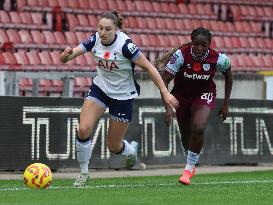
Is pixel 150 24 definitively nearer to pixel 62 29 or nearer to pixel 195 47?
pixel 62 29

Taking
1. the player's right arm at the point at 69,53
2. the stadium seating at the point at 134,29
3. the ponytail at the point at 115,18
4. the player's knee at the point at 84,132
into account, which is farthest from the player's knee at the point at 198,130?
the stadium seating at the point at 134,29

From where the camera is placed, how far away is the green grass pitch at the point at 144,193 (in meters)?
10.2

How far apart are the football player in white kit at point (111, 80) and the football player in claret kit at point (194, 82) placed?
575 mm

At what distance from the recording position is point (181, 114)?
1351cm

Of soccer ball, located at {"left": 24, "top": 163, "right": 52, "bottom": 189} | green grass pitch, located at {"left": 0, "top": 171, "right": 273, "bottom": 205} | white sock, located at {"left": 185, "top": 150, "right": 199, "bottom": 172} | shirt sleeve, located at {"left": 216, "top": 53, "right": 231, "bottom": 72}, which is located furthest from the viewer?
shirt sleeve, located at {"left": 216, "top": 53, "right": 231, "bottom": 72}

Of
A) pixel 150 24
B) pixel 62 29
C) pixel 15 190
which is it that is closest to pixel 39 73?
pixel 15 190

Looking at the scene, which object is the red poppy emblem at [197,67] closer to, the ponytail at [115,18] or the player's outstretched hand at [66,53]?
the ponytail at [115,18]

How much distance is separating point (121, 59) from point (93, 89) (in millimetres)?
579

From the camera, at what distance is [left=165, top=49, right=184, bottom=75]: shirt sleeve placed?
1305 cm

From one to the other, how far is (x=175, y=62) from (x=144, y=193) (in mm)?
2440

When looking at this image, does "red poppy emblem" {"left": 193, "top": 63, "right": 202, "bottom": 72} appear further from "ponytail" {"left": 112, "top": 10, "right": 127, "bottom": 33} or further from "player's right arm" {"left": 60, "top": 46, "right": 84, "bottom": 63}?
"player's right arm" {"left": 60, "top": 46, "right": 84, "bottom": 63}

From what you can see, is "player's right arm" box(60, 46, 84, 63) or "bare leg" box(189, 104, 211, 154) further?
"bare leg" box(189, 104, 211, 154)

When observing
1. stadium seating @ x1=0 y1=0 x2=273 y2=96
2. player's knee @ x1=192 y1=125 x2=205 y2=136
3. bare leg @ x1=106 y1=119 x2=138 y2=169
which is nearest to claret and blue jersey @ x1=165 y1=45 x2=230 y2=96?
player's knee @ x1=192 y1=125 x2=205 y2=136

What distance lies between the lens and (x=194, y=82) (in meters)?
13.3
